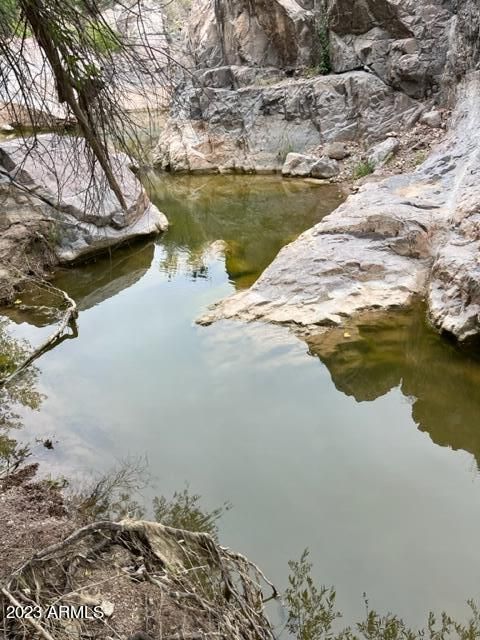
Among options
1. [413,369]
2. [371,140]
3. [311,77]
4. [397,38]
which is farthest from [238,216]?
[413,369]

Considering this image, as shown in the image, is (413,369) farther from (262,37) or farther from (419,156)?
(262,37)

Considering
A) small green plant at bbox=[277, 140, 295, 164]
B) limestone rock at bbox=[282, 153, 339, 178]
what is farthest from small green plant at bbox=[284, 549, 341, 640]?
small green plant at bbox=[277, 140, 295, 164]

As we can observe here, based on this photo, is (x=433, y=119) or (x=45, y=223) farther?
(x=433, y=119)

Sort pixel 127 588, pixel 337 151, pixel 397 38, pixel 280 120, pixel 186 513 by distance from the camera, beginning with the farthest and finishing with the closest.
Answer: pixel 280 120, pixel 337 151, pixel 397 38, pixel 186 513, pixel 127 588

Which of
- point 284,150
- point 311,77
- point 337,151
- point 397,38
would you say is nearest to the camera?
point 397,38

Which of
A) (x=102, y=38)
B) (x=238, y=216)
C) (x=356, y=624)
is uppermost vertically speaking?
(x=102, y=38)

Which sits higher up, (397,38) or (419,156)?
(397,38)

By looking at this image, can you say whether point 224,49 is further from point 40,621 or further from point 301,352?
point 40,621

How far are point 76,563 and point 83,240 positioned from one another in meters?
6.70

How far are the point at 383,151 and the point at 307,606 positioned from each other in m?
10.5

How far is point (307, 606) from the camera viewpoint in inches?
117

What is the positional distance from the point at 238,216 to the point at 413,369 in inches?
262

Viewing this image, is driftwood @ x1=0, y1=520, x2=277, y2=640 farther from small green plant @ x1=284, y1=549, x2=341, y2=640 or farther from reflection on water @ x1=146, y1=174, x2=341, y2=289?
reflection on water @ x1=146, y1=174, x2=341, y2=289

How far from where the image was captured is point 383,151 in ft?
38.7
